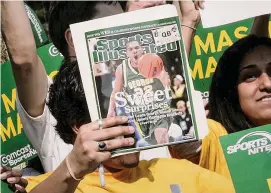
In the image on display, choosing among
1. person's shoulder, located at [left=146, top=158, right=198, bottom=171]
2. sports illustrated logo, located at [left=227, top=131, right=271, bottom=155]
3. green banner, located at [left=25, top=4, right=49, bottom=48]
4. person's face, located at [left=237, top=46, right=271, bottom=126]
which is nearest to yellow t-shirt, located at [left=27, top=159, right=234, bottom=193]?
person's shoulder, located at [left=146, top=158, right=198, bottom=171]

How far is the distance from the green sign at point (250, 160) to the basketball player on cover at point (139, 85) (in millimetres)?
211

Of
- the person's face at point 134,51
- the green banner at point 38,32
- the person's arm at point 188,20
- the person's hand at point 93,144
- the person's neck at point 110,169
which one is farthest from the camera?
the green banner at point 38,32

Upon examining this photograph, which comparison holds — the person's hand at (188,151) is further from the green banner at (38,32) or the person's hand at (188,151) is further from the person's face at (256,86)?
the green banner at (38,32)

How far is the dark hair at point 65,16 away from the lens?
1884 mm

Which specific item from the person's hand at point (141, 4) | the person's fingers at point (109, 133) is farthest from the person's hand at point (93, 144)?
the person's hand at point (141, 4)

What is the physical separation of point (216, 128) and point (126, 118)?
326mm

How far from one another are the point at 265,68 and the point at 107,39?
1.51ft

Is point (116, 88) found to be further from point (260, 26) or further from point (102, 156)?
point (260, 26)

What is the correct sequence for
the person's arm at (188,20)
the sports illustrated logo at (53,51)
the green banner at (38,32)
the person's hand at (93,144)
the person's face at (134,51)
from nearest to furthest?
1. the person's hand at (93,144)
2. the person's face at (134,51)
3. the person's arm at (188,20)
4. the sports illustrated logo at (53,51)
5. the green banner at (38,32)

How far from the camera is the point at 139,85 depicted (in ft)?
5.07

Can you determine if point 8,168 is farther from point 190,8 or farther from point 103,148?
point 190,8

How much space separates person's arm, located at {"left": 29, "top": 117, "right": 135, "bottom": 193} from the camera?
1441mm

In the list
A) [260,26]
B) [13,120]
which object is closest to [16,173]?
[13,120]

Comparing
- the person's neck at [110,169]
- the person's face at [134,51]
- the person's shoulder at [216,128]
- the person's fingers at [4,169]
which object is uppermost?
the person's face at [134,51]
